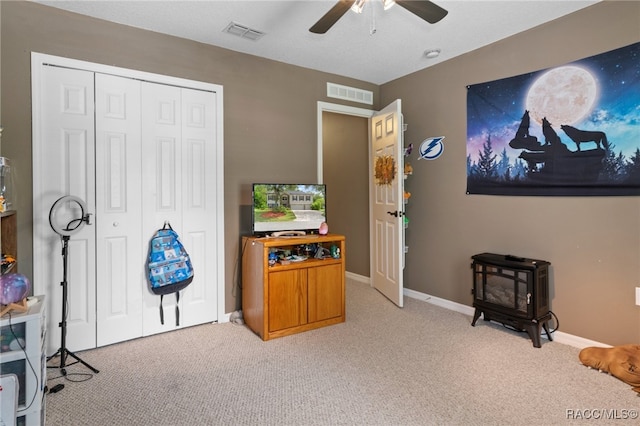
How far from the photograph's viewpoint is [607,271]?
99.5 inches

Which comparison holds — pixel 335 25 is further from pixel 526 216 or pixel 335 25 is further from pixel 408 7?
pixel 526 216

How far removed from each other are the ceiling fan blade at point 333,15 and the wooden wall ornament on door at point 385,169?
5.85ft

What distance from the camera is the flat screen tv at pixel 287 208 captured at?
307 centimetres

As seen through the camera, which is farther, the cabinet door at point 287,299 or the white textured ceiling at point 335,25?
the cabinet door at point 287,299

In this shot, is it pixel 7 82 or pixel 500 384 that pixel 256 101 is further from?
pixel 500 384

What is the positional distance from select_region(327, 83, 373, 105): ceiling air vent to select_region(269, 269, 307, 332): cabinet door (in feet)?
6.85

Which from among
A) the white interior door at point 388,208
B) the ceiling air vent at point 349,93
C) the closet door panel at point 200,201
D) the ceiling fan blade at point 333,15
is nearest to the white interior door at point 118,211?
the closet door panel at point 200,201

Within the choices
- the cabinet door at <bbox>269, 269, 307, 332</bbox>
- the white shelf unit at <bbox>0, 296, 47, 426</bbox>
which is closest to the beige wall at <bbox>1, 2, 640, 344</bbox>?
the cabinet door at <bbox>269, 269, 307, 332</bbox>

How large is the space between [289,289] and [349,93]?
7.85 ft

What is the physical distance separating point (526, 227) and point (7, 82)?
4.11 m

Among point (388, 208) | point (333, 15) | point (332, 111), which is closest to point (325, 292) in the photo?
point (388, 208)

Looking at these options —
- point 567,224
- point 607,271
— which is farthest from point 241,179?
point 607,271

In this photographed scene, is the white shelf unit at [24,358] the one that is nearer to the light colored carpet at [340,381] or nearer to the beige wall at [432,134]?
the light colored carpet at [340,381]

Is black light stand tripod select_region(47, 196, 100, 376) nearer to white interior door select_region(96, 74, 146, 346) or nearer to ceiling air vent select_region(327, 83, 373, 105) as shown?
white interior door select_region(96, 74, 146, 346)
